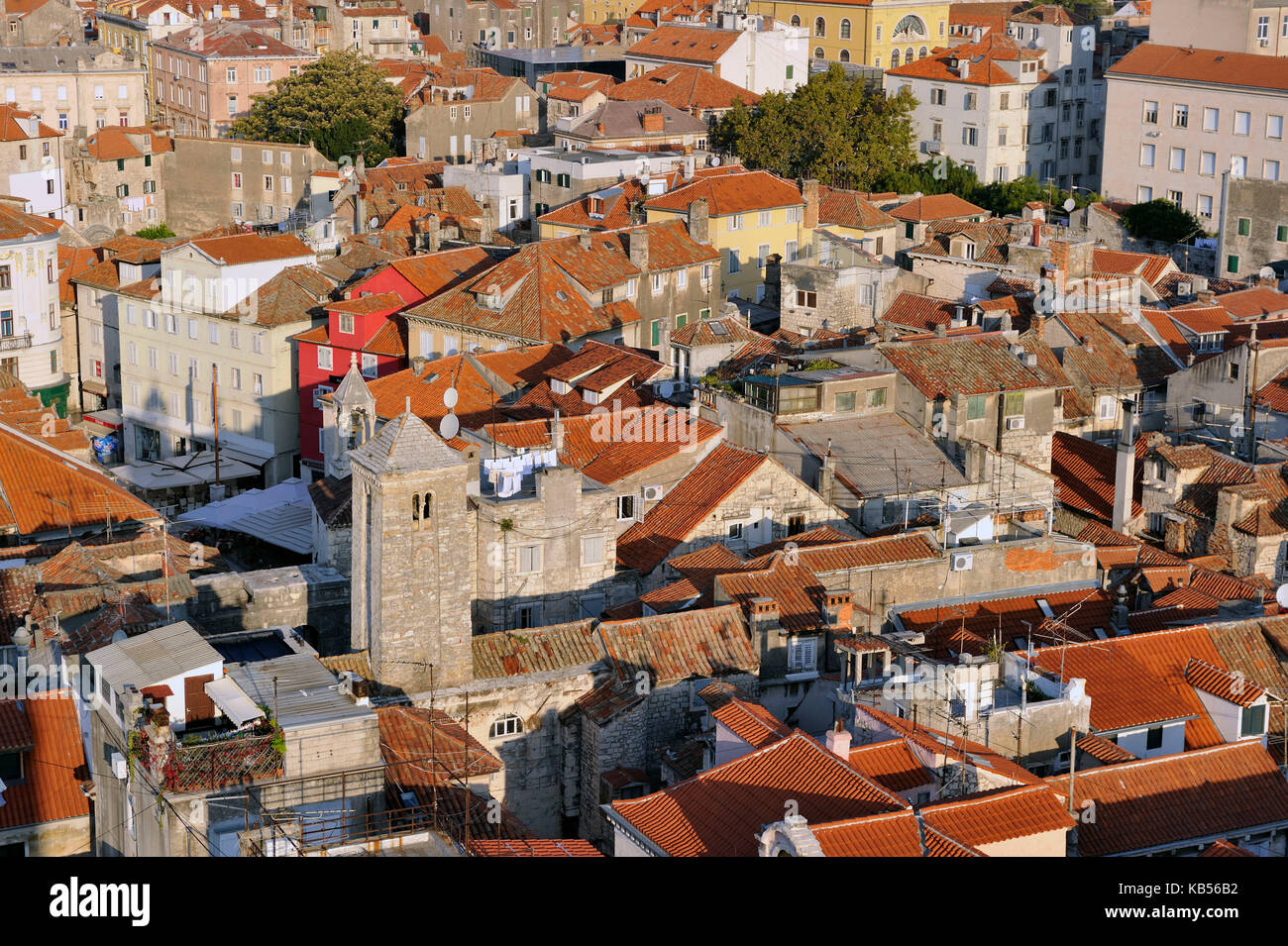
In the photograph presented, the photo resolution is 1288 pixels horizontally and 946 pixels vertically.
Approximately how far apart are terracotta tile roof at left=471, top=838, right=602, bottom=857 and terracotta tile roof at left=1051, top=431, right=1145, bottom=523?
2258 centimetres

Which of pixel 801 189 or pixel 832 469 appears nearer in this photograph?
pixel 832 469

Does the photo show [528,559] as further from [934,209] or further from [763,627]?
[934,209]

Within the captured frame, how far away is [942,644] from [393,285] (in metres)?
27.2

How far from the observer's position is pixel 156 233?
277 ft

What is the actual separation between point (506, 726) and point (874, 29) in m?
85.9

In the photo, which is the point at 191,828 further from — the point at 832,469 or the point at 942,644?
the point at 832,469

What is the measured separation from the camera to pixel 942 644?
3222 centimetres

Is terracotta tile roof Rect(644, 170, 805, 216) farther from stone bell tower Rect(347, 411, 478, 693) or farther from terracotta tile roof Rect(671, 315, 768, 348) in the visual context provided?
stone bell tower Rect(347, 411, 478, 693)

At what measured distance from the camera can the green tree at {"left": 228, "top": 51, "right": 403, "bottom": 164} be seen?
89.4 meters

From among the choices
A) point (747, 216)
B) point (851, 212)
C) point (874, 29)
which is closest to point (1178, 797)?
point (747, 216)

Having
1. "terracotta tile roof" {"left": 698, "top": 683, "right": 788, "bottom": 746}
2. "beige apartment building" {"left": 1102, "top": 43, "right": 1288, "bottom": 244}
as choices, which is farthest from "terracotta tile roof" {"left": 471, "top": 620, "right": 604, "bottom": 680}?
"beige apartment building" {"left": 1102, "top": 43, "right": 1288, "bottom": 244}
